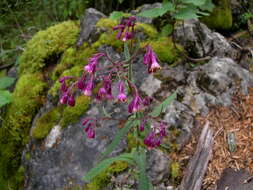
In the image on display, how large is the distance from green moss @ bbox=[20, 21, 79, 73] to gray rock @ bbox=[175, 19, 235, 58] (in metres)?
1.71

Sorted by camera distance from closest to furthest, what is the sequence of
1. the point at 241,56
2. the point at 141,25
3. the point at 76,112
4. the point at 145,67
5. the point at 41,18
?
the point at 76,112, the point at 145,67, the point at 141,25, the point at 241,56, the point at 41,18

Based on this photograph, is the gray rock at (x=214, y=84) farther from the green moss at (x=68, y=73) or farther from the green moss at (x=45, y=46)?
the green moss at (x=45, y=46)

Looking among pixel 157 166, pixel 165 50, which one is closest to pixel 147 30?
pixel 165 50

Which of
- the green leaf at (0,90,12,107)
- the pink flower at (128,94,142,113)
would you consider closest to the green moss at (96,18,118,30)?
the green leaf at (0,90,12,107)

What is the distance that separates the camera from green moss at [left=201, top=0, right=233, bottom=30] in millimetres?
5293

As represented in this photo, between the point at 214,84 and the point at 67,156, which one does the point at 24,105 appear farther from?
the point at 214,84

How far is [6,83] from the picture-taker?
3852 millimetres

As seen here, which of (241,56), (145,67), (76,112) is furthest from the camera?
(241,56)

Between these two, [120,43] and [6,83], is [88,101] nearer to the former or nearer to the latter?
[120,43]

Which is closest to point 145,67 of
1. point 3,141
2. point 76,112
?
point 76,112

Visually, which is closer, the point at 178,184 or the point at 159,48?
the point at 178,184

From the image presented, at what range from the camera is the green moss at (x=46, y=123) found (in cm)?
352

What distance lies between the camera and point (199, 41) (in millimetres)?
4340

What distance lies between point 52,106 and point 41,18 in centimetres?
338
